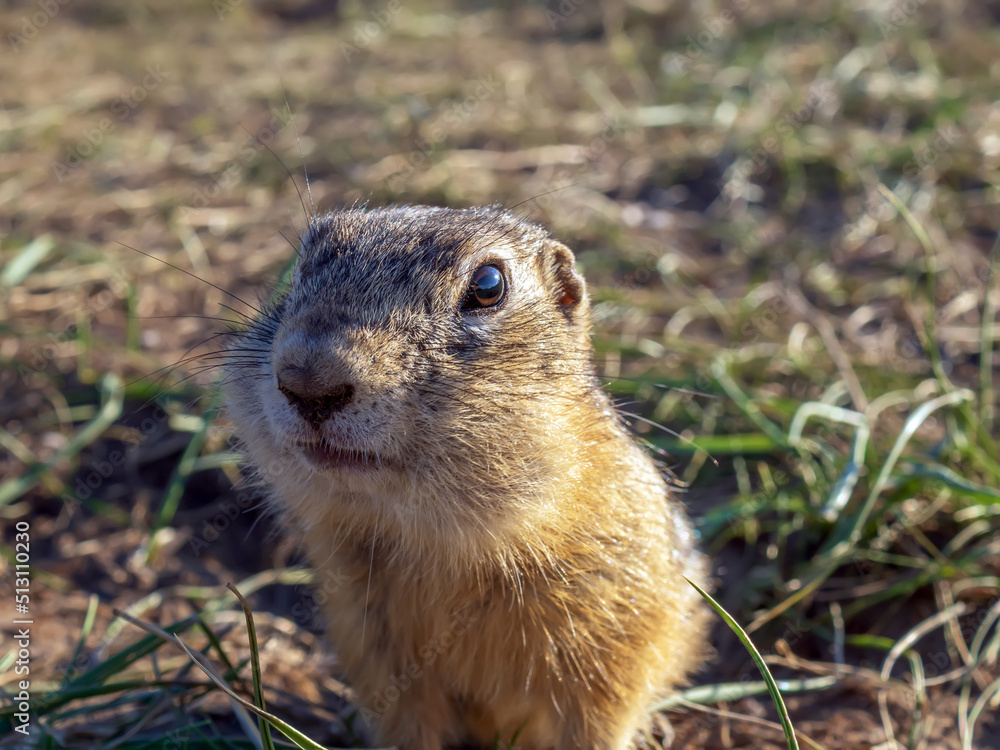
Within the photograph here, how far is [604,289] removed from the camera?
230 inches

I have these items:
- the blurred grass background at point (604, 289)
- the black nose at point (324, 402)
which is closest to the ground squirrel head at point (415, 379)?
the black nose at point (324, 402)

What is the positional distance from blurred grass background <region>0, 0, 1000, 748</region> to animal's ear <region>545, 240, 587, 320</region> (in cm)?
117

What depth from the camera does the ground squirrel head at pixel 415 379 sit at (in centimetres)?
229

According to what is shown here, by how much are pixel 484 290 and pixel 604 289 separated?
3196 mm

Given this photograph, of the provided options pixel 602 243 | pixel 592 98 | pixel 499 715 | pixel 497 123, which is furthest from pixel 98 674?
pixel 592 98

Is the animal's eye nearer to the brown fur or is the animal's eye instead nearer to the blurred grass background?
the brown fur

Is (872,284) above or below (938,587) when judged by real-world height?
above

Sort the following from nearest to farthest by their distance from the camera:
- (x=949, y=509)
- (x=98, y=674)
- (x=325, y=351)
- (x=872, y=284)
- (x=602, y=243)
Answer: (x=325, y=351) → (x=98, y=674) → (x=949, y=509) → (x=872, y=284) → (x=602, y=243)

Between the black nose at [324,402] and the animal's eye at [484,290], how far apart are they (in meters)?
0.57

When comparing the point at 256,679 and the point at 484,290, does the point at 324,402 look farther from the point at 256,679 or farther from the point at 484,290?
the point at 256,679

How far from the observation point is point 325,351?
2.25 metres

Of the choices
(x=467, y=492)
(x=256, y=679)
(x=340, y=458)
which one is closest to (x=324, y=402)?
(x=340, y=458)

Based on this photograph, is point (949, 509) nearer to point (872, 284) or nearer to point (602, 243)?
point (872, 284)

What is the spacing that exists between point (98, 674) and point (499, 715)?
1.46 m
